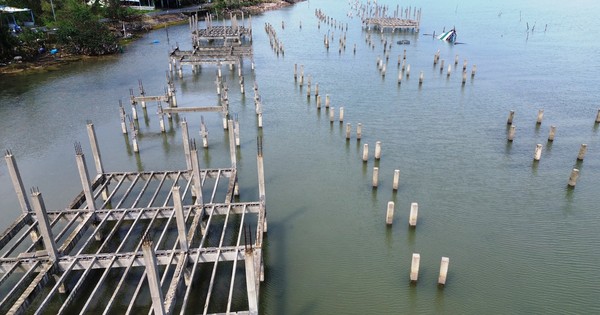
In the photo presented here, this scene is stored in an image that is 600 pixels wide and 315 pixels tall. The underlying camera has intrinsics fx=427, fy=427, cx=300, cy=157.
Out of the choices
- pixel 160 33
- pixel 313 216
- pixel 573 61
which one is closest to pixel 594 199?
pixel 313 216

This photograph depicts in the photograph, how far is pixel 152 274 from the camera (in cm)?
1130

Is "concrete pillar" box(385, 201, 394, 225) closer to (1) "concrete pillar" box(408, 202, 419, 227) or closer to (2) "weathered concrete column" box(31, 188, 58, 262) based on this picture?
(1) "concrete pillar" box(408, 202, 419, 227)

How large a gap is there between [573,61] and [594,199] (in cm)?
3798

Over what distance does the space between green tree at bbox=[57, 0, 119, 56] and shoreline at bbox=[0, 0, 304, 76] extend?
1342 millimetres


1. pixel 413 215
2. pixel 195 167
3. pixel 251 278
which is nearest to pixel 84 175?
pixel 195 167

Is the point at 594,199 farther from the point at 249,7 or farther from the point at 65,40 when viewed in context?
the point at 249,7

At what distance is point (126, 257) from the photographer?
16.0 meters

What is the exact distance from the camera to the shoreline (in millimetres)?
50781

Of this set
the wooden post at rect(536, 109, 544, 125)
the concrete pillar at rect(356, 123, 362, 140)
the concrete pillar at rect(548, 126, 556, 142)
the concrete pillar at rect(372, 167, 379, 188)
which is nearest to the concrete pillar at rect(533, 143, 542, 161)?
the concrete pillar at rect(548, 126, 556, 142)

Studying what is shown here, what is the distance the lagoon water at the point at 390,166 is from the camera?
17578mm

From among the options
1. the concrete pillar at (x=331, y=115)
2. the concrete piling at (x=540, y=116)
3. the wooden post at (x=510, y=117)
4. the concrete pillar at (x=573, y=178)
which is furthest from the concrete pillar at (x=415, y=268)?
the concrete piling at (x=540, y=116)

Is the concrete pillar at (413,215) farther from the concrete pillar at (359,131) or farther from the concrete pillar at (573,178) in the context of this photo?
the concrete pillar at (359,131)

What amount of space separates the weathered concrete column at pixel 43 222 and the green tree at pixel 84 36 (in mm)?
49038

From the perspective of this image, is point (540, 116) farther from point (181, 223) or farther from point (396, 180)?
point (181, 223)
